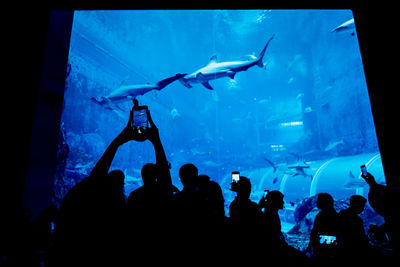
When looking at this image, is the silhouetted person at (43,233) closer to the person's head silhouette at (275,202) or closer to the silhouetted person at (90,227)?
the silhouetted person at (90,227)

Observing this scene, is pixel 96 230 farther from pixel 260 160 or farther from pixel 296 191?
pixel 260 160

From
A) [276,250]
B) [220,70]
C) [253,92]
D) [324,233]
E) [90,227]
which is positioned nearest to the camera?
[90,227]

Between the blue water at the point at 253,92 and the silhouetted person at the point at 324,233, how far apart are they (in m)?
6.65

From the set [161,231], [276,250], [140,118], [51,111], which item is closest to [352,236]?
[276,250]

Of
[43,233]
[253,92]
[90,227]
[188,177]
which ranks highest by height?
[253,92]

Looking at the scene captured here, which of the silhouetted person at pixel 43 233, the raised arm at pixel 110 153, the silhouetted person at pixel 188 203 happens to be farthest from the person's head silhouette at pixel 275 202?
the silhouetted person at pixel 43 233

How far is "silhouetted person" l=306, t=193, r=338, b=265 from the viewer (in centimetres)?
167

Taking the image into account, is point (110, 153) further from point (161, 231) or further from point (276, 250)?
point (276, 250)

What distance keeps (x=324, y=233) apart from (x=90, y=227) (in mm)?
2099

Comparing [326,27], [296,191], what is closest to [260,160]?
[296,191]

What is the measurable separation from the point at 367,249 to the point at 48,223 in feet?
9.51

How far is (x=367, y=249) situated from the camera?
1.72 metres

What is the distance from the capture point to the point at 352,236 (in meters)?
1.84

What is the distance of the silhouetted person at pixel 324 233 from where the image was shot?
1670mm
